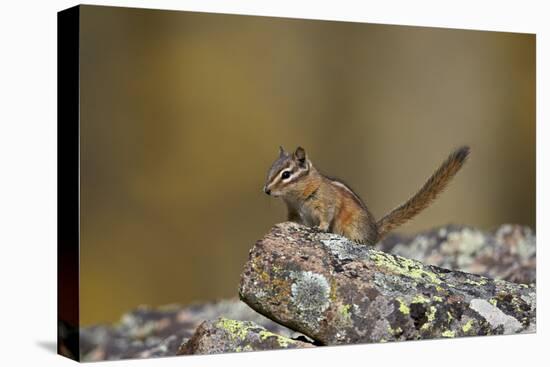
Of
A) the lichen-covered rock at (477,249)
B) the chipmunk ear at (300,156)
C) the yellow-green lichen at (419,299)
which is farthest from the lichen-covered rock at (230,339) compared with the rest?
the lichen-covered rock at (477,249)

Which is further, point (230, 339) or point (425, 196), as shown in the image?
point (425, 196)

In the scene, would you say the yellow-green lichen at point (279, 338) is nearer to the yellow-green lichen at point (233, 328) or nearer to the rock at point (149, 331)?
the yellow-green lichen at point (233, 328)

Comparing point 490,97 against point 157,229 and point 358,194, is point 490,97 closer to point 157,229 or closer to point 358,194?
point 358,194

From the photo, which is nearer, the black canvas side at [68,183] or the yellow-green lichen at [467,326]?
the black canvas side at [68,183]

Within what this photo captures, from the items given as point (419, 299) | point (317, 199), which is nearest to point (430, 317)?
point (419, 299)

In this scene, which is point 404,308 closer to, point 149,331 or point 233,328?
point 233,328

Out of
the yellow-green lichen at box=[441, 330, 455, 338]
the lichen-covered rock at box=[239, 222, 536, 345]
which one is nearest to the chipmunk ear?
the lichen-covered rock at box=[239, 222, 536, 345]
